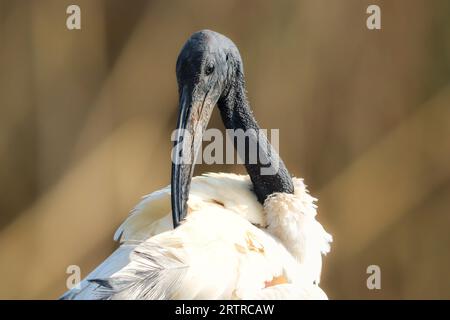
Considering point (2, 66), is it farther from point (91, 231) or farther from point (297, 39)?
point (297, 39)

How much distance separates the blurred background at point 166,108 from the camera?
3611 millimetres

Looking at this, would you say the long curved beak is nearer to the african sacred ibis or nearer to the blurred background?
the african sacred ibis

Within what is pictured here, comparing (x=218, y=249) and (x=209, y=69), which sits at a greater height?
(x=209, y=69)

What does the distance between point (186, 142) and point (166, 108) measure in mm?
1616

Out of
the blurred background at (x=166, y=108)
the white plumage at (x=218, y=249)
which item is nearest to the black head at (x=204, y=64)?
the white plumage at (x=218, y=249)

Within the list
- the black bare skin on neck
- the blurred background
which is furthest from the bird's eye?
the blurred background

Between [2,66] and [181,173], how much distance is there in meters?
1.90

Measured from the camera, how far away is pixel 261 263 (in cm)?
188

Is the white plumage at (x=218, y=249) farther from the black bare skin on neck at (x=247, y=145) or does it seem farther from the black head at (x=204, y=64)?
the black head at (x=204, y=64)

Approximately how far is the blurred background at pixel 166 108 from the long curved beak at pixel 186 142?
1.48m

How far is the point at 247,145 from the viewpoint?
2.27m

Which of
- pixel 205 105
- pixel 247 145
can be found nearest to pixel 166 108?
pixel 247 145

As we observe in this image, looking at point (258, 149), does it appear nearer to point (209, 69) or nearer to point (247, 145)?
point (247, 145)

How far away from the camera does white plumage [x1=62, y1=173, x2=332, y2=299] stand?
1.78 meters
